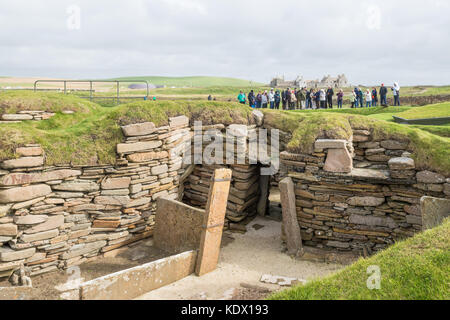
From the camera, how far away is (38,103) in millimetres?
10352

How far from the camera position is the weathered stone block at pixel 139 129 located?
28.8ft

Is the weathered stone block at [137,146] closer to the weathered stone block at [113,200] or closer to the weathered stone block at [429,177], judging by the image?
the weathered stone block at [113,200]

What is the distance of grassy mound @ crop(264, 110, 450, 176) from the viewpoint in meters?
8.22

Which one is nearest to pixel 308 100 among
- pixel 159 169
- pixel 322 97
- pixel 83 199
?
pixel 322 97

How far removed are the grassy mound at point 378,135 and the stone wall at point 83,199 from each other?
135 inches

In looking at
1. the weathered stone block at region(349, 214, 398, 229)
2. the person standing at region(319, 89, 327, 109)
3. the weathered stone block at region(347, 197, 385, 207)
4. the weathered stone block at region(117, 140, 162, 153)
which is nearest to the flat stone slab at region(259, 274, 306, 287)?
the weathered stone block at region(349, 214, 398, 229)

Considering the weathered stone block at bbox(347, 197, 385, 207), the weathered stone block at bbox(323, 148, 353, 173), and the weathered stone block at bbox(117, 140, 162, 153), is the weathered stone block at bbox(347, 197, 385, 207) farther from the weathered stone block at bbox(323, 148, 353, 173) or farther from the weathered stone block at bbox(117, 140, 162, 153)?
the weathered stone block at bbox(117, 140, 162, 153)

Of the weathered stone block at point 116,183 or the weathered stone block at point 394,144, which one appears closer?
the weathered stone block at point 116,183

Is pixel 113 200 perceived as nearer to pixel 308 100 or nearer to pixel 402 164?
pixel 402 164

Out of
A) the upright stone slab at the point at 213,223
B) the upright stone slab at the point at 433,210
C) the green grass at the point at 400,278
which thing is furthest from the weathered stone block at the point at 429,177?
the upright stone slab at the point at 213,223

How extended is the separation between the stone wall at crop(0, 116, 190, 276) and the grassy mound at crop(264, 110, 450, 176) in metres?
3.44

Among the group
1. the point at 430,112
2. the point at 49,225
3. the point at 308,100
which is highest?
the point at 308,100

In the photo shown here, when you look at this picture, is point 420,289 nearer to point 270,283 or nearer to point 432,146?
point 270,283

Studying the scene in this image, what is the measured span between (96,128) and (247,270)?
16.2 feet
